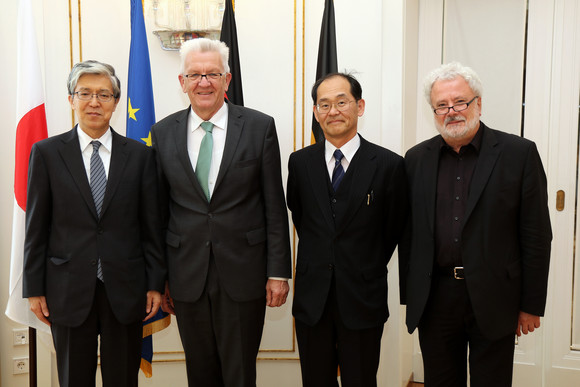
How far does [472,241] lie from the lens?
6.27 ft

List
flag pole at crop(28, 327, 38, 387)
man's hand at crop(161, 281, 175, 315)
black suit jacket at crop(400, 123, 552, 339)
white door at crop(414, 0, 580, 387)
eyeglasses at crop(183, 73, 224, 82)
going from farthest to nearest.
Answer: white door at crop(414, 0, 580, 387) < flag pole at crop(28, 327, 38, 387) < man's hand at crop(161, 281, 175, 315) < eyeglasses at crop(183, 73, 224, 82) < black suit jacket at crop(400, 123, 552, 339)

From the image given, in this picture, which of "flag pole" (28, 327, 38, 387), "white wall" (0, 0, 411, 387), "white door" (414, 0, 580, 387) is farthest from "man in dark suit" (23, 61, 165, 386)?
"white door" (414, 0, 580, 387)

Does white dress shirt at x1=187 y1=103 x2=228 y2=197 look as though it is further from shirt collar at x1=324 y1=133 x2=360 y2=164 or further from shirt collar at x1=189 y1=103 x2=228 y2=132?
shirt collar at x1=324 y1=133 x2=360 y2=164

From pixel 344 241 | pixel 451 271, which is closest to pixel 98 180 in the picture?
pixel 344 241

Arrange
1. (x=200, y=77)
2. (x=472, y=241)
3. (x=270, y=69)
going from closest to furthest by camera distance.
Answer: (x=472, y=241), (x=200, y=77), (x=270, y=69)

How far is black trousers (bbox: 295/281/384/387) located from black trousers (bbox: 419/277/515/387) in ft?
0.76

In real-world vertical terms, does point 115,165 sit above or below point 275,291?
above

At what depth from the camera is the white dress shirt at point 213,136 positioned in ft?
6.89

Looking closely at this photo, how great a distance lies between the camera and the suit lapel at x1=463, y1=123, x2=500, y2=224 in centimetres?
190

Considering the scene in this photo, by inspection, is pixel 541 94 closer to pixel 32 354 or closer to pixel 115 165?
pixel 115 165

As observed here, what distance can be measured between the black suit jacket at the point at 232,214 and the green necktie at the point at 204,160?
0.03 m

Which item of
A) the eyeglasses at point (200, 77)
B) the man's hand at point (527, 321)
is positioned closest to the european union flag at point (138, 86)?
the eyeglasses at point (200, 77)

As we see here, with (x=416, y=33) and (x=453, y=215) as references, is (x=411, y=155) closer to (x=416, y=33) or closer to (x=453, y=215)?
(x=453, y=215)

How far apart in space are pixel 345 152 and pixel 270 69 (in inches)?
47.9
